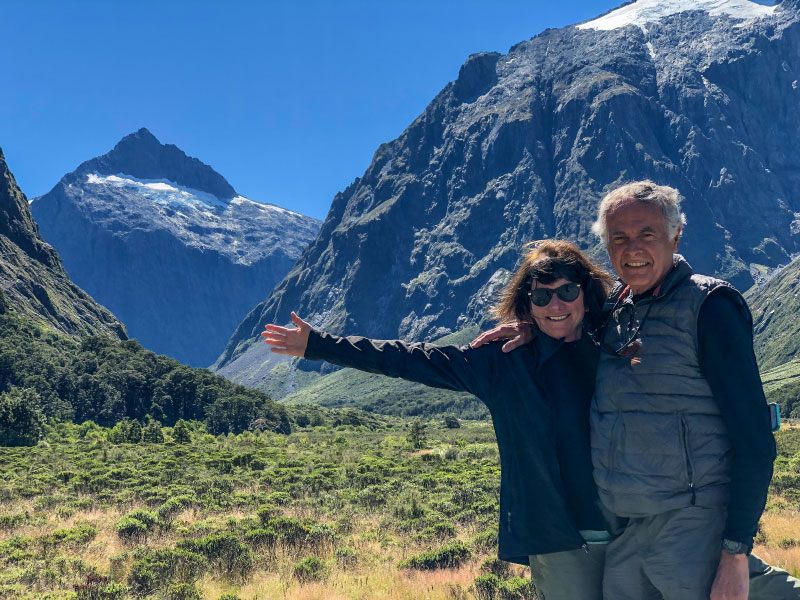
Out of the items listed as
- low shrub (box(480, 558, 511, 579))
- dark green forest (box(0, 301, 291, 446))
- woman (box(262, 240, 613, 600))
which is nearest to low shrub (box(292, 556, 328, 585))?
low shrub (box(480, 558, 511, 579))

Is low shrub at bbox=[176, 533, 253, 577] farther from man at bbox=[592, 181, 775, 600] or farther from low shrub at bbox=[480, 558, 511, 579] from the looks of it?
man at bbox=[592, 181, 775, 600]

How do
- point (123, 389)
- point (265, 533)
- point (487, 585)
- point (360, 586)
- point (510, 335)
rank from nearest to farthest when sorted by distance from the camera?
point (510, 335) → point (487, 585) → point (360, 586) → point (265, 533) → point (123, 389)

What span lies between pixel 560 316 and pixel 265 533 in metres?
9.82

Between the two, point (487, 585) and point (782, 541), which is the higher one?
point (487, 585)

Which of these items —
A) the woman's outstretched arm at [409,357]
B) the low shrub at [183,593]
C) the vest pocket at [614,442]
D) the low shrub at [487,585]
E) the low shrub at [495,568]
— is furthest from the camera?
the low shrub at [495,568]

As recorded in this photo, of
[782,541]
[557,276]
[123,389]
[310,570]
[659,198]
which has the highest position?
[123,389]

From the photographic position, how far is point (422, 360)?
459cm

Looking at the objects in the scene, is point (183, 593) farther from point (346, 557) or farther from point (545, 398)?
point (545, 398)

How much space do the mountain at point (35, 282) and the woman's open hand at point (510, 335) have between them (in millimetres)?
113845

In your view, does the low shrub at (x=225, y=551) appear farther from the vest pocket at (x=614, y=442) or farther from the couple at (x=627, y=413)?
the vest pocket at (x=614, y=442)

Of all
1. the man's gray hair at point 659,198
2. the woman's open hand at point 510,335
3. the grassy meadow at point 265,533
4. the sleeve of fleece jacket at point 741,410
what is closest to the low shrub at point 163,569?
the grassy meadow at point 265,533

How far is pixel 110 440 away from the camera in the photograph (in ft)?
134

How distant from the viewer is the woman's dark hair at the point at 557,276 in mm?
4371

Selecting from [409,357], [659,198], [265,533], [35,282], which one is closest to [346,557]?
[265,533]
